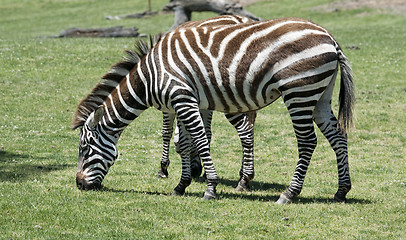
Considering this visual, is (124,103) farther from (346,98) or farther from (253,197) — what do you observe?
(346,98)

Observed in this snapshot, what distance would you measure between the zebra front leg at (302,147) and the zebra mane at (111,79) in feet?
9.21

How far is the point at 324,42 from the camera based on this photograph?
28.7ft

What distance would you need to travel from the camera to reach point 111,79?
9812 millimetres

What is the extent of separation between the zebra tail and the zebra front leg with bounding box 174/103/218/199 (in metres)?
2.21

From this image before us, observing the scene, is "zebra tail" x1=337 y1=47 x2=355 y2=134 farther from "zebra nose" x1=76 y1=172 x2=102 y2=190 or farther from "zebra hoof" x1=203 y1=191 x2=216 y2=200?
"zebra nose" x1=76 y1=172 x2=102 y2=190

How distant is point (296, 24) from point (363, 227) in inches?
126

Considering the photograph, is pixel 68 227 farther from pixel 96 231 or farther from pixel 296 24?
pixel 296 24

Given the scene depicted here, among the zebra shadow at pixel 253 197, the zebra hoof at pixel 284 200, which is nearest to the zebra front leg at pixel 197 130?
the zebra shadow at pixel 253 197

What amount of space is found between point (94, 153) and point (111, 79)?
1291 millimetres

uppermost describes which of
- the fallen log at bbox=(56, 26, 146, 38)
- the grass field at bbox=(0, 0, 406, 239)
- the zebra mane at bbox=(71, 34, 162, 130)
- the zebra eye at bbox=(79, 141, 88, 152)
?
the zebra mane at bbox=(71, 34, 162, 130)

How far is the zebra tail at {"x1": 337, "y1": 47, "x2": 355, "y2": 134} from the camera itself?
9195 mm

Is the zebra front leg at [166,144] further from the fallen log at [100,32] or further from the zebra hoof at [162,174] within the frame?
the fallen log at [100,32]

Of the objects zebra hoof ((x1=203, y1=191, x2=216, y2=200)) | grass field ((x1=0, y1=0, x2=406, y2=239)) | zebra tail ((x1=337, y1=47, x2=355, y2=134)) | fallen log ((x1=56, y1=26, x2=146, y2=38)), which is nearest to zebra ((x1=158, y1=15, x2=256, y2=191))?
grass field ((x1=0, y1=0, x2=406, y2=239))

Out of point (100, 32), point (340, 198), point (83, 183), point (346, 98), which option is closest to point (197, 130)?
point (83, 183)
